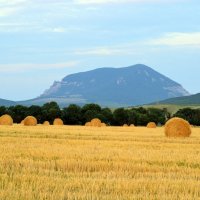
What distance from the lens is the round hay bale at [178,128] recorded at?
3631 centimetres

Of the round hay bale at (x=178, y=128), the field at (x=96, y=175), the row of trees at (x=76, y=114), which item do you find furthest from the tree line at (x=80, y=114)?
the field at (x=96, y=175)

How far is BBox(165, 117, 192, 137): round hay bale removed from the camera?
36312 mm

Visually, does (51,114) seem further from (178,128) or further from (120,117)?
(178,128)

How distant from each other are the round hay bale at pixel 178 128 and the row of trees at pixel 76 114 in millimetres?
49112

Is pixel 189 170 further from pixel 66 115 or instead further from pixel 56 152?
pixel 66 115

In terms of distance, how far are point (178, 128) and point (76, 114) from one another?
50849 mm

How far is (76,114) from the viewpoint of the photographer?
86.4 metres

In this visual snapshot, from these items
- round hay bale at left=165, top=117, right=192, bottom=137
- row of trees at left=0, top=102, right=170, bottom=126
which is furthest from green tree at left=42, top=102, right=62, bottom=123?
round hay bale at left=165, top=117, right=192, bottom=137

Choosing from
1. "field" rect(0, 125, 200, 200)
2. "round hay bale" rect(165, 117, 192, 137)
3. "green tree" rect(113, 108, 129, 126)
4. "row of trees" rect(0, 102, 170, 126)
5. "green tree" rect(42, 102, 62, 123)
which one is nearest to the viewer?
"field" rect(0, 125, 200, 200)

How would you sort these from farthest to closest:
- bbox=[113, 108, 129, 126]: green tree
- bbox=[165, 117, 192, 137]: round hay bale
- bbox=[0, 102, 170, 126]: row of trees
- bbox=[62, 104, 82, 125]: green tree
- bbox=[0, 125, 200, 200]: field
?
bbox=[113, 108, 129, 126]: green tree, bbox=[62, 104, 82, 125]: green tree, bbox=[0, 102, 170, 126]: row of trees, bbox=[165, 117, 192, 137]: round hay bale, bbox=[0, 125, 200, 200]: field

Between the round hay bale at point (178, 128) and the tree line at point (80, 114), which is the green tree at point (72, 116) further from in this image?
the round hay bale at point (178, 128)

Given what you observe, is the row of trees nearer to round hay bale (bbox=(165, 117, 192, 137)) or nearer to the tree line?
the tree line

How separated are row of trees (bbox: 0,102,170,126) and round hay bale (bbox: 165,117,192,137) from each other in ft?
161

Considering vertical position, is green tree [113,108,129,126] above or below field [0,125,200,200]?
above
